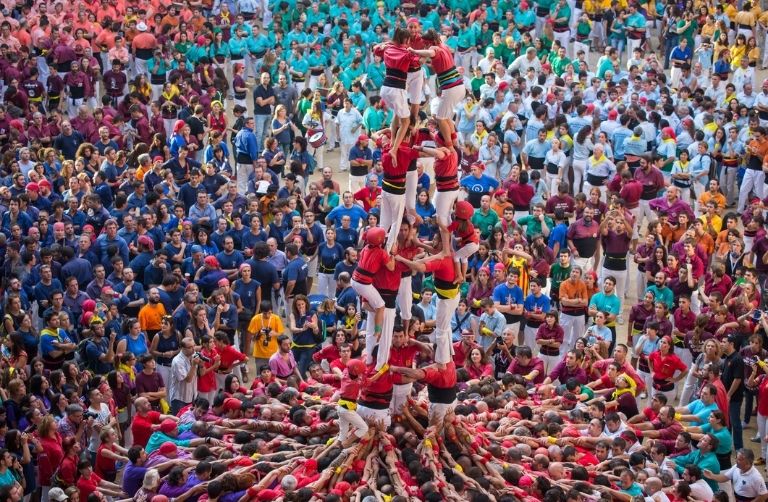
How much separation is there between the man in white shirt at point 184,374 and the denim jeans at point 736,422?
7.65 meters

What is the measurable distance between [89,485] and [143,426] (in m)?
1.37

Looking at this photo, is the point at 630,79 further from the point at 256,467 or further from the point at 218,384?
the point at 256,467

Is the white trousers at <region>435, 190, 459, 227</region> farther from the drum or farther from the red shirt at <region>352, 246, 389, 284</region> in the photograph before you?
the drum

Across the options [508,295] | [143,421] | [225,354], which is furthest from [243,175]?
[143,421]

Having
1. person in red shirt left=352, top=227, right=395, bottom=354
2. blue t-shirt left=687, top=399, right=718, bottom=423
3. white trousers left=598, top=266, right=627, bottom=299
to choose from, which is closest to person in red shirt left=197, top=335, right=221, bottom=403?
person in red shirt left=352, top=227, right=395, bottom=354

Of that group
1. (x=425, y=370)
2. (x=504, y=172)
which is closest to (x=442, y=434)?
(x=425, y=370)

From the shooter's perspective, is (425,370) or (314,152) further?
(314,152)

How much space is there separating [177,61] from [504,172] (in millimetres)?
7919

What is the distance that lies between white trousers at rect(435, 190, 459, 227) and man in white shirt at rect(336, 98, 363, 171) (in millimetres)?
11743

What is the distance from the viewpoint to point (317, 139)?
28.1m

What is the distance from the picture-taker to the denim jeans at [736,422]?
805 inches

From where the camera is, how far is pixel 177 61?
30.8m

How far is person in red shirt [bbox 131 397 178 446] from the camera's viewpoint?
19.1 m

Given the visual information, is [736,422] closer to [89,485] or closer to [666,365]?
[666,365]
